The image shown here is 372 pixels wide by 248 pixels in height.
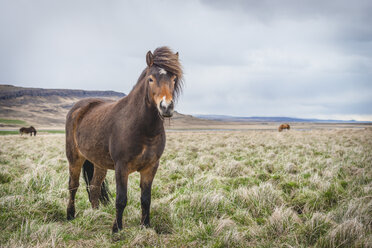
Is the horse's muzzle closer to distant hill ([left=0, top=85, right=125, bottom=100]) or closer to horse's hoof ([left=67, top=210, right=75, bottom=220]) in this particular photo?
horse's hoof ([left=67, top=210, right=75, bottom=220])

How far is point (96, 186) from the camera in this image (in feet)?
14.7

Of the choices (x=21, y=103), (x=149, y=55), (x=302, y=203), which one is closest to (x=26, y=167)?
(x=149, y=55)

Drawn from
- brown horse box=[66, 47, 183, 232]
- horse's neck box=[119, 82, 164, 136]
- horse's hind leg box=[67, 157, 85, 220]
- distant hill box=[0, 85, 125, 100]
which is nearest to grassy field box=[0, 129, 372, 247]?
horse's hind leg box=[67, 157, 85, 220]

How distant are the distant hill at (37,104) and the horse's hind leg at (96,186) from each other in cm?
9510

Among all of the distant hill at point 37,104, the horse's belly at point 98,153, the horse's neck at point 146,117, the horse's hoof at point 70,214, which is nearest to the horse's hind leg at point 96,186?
the horse's hoof at point 70,214

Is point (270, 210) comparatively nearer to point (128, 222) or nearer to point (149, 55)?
point (128, 222)

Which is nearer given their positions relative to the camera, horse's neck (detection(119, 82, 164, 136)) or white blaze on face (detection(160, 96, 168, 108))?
white blaze on face (detection(160, 96, 168, 108))

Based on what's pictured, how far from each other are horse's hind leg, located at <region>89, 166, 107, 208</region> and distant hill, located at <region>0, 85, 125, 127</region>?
9510 centimetres

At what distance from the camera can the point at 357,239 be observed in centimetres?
261

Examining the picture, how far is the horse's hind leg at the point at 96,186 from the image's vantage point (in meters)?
4.44

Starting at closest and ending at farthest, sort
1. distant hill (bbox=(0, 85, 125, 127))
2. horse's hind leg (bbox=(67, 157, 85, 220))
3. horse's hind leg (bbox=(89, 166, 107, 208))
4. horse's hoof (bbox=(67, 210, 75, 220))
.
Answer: horse's hoof (bbox=(67, 210, 75, 220)) < horse's hind leg (bbox=(67, 157, 85, 220)) < horse's hind leg (bbox=(89, 166, 107, 208)) < distant hill (bbox=(0, 85, 125, 127))

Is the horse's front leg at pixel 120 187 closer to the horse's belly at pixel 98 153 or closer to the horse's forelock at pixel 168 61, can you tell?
the horse's belly at pixel 98 153

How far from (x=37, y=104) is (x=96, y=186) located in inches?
6203

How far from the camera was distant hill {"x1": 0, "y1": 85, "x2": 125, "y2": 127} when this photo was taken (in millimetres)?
104375
